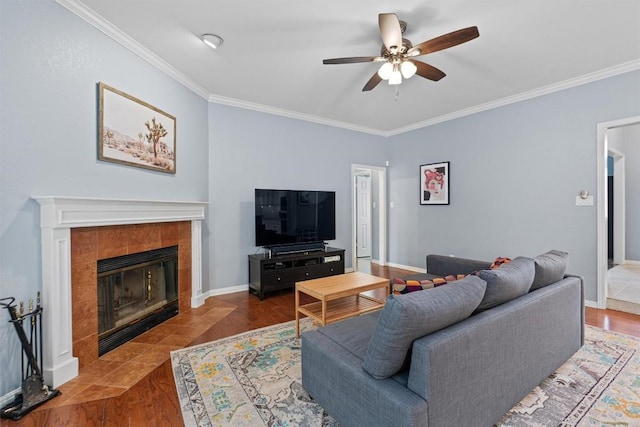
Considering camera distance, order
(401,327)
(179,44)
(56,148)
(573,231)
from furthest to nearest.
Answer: (573,231) → (179,44) → (56,148) → (401,327)

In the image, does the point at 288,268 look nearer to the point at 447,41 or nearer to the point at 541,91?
the point at 447,41

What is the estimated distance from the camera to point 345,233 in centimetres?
534

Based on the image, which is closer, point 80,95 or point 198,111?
point 80,95

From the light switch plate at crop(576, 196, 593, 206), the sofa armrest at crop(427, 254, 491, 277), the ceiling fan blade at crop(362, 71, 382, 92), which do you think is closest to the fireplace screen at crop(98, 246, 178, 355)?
the ceiling fan blade at crop(362, 71, 382, 92)

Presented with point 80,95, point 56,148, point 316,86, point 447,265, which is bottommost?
point 447,265

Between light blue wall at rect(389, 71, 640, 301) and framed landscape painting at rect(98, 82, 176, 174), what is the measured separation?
4071mm

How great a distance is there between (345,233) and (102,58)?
13.3 ft

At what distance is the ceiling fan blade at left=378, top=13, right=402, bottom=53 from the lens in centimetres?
200

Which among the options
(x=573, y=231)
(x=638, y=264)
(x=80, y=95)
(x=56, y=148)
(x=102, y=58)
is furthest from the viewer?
(x=638, y=264)

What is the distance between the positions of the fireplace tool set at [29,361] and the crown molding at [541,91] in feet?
17.6

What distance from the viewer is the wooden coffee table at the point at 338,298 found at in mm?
2551

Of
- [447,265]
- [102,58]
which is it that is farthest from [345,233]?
[102,58]

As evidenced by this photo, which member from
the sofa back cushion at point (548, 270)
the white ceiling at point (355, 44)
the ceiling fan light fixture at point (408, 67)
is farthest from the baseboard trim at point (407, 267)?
the ceiling fan light fixture at point (408, 67)

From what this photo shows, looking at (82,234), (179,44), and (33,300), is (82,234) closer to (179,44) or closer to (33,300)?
(33,300)
